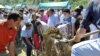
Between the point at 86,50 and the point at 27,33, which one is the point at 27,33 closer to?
the point at 27,33

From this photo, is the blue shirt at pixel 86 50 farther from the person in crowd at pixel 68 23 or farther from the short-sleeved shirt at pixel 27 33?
the short-sleeved shirt at pixel 27 33

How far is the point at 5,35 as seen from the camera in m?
6.89

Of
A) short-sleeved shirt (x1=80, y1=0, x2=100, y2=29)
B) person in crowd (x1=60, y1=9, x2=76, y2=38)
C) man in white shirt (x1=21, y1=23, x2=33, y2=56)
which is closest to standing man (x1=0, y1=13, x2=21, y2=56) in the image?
short-sleeved shirt (x1=80, y1=0, x2=100, y2=29)

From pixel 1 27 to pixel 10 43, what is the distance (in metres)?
0.46

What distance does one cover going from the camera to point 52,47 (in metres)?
7.14

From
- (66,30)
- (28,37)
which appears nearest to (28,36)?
(28,37)

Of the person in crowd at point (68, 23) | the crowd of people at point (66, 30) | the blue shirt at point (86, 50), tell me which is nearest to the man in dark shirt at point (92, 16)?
the crowd of people at point (66, 30)

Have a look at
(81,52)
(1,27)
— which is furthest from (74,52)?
(1,27)

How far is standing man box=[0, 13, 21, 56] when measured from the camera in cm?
664

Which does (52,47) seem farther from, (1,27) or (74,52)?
(74,52)

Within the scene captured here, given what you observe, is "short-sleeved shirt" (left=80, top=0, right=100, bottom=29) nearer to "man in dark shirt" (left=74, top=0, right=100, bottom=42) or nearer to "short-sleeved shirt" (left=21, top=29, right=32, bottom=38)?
"man in dark shirt" (left=74, top=0, right=100, bottom=42)

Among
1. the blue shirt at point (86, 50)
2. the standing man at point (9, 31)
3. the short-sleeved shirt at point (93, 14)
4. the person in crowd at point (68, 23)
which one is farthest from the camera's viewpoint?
the person in crowd at point (68, 23)

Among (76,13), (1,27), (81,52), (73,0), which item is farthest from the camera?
(73,0)

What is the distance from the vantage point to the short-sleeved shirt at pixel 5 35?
22.3ft
